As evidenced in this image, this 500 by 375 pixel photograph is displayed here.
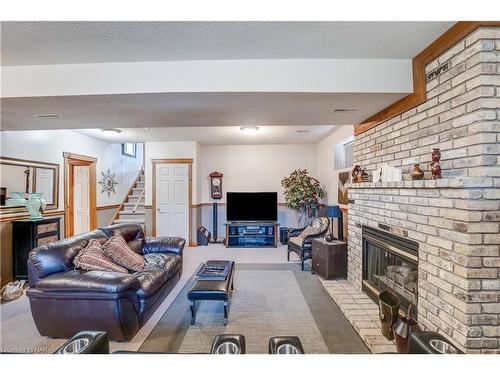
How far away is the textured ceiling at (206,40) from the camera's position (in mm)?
1793

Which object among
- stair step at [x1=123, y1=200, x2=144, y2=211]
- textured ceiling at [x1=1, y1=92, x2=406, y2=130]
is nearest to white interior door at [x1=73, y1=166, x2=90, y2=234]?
stair step at [x1=123, y1=200, x2=144, y2=211]

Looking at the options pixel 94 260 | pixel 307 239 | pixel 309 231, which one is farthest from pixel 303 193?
pixel 94 260

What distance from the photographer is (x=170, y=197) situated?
6340mm

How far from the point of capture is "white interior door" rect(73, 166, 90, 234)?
5969 millimetres

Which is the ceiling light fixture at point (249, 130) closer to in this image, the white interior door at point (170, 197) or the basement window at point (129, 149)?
the white interior door at point (170, 197)

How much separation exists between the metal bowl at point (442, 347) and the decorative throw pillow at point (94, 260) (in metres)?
2.79

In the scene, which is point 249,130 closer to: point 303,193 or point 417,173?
point 303,193

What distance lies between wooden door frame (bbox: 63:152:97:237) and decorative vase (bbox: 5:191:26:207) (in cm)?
109

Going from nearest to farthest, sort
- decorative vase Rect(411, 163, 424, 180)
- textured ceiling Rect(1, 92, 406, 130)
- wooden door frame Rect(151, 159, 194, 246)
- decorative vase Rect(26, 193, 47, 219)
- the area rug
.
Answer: decorative vase Rect(411, 163, 424, 180) < the area rug < textured ceiling Rect(1, 92, 406, 130) < decorative vase Rect(26, 193, 47, 219) < wooden door frame Rect(151, 159, 194, 246)

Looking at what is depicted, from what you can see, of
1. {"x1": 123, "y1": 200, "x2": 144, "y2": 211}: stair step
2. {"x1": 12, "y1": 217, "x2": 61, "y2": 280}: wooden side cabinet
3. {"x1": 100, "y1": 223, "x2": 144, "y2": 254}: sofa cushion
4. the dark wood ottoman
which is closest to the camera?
the dark wood ottoman

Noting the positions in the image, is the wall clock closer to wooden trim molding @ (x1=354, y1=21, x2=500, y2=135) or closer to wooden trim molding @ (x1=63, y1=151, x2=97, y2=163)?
wooden trim molding @ (x1=63, y1=151, x2=97, y2=163)

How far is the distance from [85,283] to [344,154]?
181 inches
